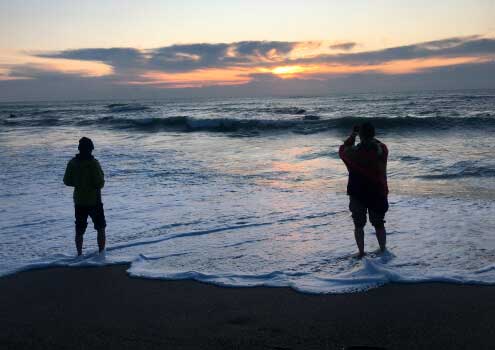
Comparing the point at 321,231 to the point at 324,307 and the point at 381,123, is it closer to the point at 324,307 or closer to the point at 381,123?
the point at 324,307

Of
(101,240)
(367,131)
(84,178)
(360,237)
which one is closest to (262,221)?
(360,237)

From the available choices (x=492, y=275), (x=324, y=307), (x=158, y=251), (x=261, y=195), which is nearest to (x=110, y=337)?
(x=324, y=307)

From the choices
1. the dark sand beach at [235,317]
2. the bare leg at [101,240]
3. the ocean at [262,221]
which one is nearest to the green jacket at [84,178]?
the bare leg at [101,240]

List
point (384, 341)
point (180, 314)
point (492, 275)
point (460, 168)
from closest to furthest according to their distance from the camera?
1. point (384, 341)
2. point (180, 314)
3. point (492, 275)
4. point (460, 168)

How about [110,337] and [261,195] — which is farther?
[261,195]

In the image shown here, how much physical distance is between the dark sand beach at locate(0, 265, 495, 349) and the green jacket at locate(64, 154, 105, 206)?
1.31 meters

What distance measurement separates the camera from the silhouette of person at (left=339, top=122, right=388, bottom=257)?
18.0 feet

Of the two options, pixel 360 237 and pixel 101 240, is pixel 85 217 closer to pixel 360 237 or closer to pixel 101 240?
pixel 101 240

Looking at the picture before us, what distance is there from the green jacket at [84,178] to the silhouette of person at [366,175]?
2897mm

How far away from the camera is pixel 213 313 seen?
415cm

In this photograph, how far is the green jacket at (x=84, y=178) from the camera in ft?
19.7

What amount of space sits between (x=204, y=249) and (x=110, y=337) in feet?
8.15

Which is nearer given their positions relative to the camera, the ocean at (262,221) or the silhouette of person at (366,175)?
the ocean at (262,221)

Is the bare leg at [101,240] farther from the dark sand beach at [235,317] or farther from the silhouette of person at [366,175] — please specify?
the silhouette of person at [366,175]
